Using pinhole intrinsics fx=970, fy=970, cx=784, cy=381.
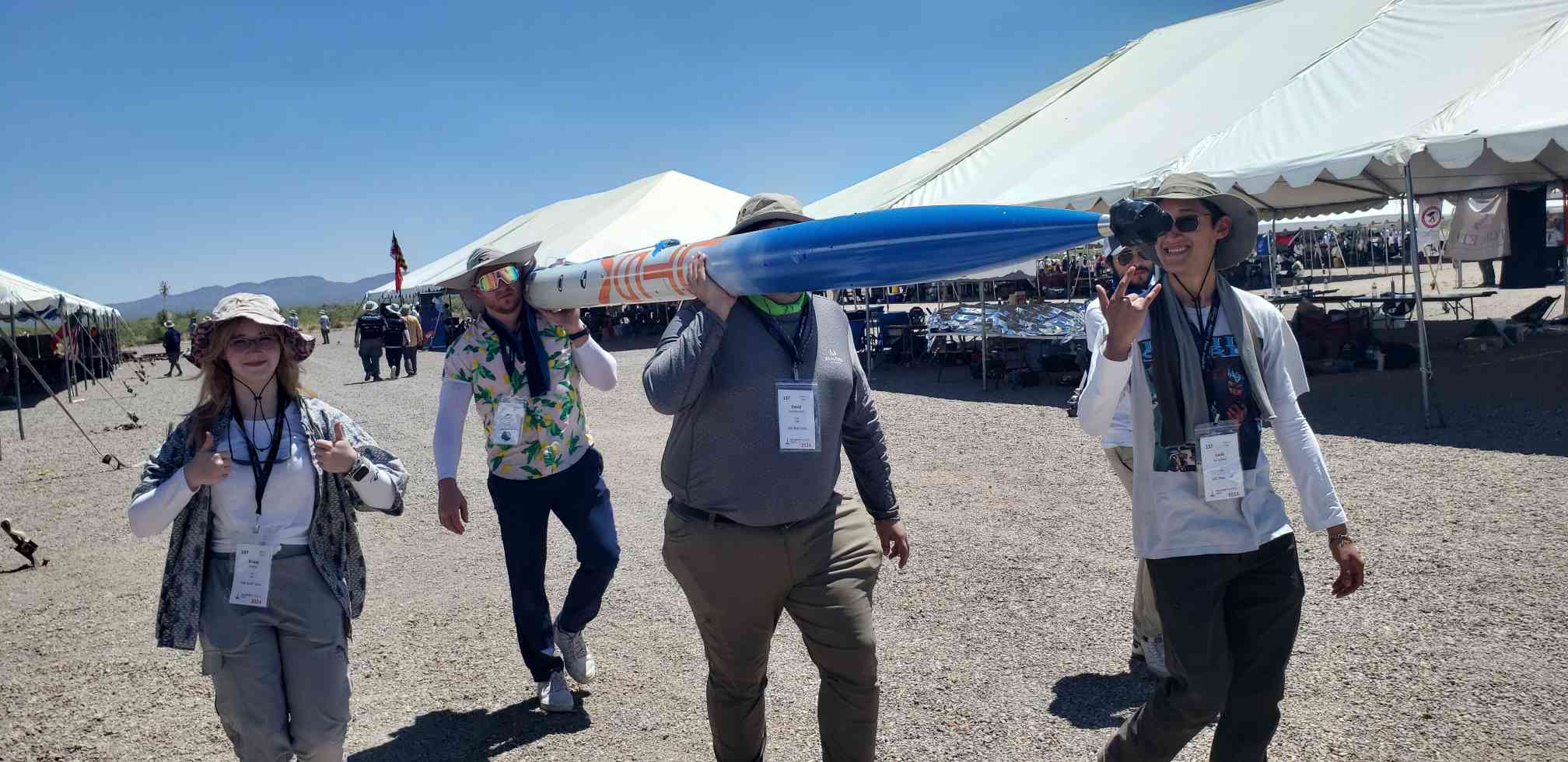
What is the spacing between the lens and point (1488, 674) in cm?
380

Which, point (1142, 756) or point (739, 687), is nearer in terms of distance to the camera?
point (1142, 756)

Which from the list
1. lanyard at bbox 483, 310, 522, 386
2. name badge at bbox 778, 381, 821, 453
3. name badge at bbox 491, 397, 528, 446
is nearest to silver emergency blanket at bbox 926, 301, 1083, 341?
lanyard at bbox 483, 310, 522, 386

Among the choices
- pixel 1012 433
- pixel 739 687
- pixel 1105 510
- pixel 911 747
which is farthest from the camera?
pixel 1012 433

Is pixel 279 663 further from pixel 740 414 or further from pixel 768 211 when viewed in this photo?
pixel 768 211

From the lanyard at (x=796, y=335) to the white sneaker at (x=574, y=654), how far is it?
1.86m

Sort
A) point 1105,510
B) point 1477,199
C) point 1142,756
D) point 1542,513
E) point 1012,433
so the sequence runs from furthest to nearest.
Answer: point 1477,199 → point 1012,433 → point 1105,510 → point 1542,513 → point 1142,756

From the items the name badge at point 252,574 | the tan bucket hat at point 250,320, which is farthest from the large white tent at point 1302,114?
the name badge at point 252,574

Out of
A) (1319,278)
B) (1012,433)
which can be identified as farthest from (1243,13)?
(1319,278)

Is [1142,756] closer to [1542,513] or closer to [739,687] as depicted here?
[739,687]

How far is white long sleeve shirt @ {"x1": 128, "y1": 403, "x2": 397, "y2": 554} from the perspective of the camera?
264 cm

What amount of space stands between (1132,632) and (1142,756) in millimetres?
1849

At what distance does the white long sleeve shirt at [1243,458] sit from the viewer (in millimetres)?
2502

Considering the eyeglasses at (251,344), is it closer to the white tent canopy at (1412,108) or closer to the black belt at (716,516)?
the black belt at (716,516)

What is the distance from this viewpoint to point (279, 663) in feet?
8.95
